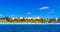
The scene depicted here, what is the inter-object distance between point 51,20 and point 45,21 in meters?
4.89

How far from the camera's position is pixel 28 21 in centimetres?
11631

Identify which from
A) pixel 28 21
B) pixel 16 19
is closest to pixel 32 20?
pixel 28 21

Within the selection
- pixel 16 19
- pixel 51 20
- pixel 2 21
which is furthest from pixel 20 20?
pixel 51 20

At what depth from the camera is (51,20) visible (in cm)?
12294

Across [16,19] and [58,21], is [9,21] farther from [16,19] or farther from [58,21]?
[58,21]

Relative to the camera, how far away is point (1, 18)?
11875cm

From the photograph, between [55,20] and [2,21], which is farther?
[55,20]

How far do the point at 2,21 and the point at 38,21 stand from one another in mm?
22495

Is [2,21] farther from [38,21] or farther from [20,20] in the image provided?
[38,21]

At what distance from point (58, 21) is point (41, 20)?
41.5ft

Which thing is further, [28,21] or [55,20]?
[55,20]

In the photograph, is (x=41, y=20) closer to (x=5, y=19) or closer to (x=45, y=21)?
(x=45, y=21)

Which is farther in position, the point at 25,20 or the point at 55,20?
the point at 55,20

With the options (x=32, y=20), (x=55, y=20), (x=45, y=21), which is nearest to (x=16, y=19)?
(x=32, y=20)
